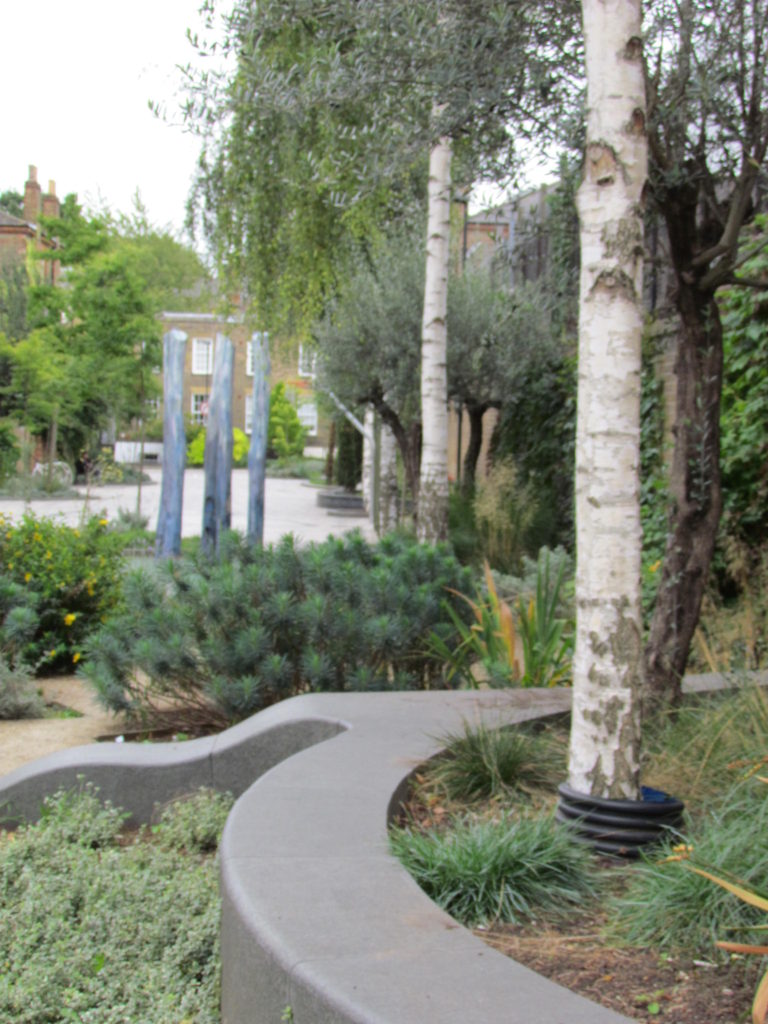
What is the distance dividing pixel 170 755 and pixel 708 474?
8.69 ft

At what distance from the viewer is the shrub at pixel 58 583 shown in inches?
312

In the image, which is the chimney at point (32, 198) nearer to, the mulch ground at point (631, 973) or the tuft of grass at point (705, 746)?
the tuft of grass at point (705, 746)

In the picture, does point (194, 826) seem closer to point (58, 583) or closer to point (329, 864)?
point (329, 864)

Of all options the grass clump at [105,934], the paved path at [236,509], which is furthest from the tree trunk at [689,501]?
the paved path at [236,509]

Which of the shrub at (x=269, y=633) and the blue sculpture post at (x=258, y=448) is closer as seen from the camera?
the shrub at (x=269, y=633)

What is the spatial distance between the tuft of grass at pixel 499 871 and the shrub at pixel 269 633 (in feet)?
8.52

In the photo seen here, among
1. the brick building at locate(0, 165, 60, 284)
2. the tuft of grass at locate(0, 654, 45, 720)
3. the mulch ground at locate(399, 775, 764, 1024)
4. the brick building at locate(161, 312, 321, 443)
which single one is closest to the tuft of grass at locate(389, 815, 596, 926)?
the mulch ground at locate(399, 775, 764, 1024)

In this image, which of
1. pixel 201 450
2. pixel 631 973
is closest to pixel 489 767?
pixel 631 973

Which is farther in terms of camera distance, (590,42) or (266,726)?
(266,726)

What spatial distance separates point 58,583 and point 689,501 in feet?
17.2

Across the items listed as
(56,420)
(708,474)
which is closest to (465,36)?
(708,474)

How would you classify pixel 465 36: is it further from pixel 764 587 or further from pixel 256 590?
pixel 764 587

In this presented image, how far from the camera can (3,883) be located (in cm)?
360

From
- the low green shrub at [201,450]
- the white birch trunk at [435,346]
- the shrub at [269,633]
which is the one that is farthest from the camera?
the low green shrub at [201,450]
